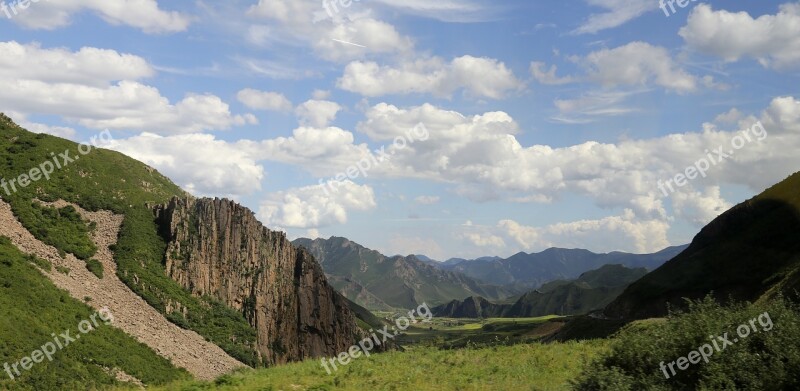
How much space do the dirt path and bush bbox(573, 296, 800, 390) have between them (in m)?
75.9

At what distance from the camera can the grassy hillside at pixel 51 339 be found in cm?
5591

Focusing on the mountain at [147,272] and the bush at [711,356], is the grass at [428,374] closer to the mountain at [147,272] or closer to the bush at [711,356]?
the bush at [711,356]

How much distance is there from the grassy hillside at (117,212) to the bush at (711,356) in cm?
9111

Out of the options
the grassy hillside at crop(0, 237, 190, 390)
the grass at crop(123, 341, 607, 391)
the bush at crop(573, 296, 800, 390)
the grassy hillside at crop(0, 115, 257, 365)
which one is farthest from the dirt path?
the bush at crop(573, 296, 800, 390)

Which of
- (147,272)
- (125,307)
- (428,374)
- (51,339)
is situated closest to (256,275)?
(147,272)

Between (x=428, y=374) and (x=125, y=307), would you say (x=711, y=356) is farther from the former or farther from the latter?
(x=125, y=307)

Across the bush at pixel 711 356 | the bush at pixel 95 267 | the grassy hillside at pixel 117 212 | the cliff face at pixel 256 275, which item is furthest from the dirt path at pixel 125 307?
the bush at pixel 711 356

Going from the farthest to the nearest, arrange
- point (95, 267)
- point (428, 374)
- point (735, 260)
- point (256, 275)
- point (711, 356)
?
1. point (256, 275)
2. point (735, 260)
3. point (95, 267)
4. point (428, 374)
5. point (711, 356)

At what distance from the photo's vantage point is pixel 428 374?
95.4ft

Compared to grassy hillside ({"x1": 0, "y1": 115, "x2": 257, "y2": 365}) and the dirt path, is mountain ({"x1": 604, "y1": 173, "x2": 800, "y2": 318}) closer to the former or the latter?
grassy hillside ({"x1": 0, "y1": 115, "x2": 257, "y2": 365})

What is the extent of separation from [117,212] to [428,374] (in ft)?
335

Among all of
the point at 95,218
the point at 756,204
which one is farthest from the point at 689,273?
the point at 95,218

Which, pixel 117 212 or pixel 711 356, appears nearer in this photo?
pixel 711 356

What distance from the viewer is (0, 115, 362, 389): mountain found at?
76000mm
